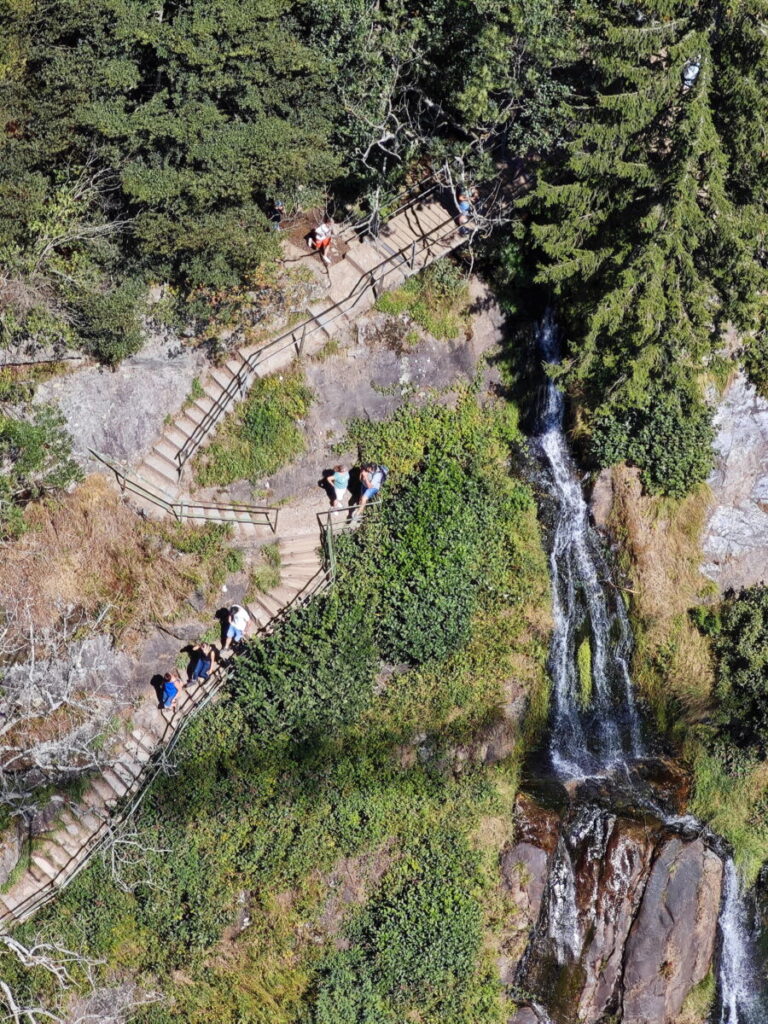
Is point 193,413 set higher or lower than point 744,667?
higher

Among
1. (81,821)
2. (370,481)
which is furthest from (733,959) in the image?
(81,821)

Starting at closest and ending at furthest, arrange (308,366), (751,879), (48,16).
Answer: (48,16), (751,879), (308,366)

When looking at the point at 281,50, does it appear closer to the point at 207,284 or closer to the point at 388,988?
the point at 207,284

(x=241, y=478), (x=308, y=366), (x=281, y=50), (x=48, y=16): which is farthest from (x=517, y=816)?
(x=48, y=16)

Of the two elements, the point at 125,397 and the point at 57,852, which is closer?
the point at 57,852

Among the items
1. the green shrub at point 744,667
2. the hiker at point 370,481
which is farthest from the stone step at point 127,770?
the green shrub at point 744,667

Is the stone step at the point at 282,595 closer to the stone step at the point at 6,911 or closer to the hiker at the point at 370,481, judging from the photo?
the hiker at the point at 370,481

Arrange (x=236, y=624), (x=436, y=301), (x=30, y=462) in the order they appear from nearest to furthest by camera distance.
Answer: (x=30, y=462) → (x=236, y=624) → (x=436, y=301)

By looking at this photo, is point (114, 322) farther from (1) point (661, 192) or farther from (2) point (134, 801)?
(1) point (661, 192)
